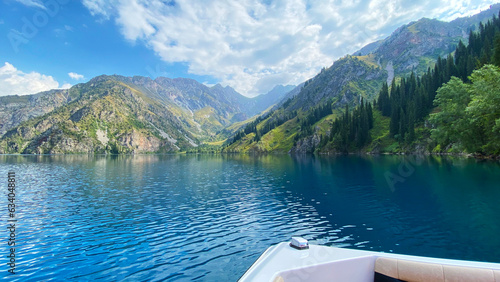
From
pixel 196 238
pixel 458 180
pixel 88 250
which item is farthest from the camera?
pixel 458 180

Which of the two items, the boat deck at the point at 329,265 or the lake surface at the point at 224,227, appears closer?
the boat deck at the point at 329,265

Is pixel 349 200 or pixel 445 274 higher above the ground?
pixel 445 274

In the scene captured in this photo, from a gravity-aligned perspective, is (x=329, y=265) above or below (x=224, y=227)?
above

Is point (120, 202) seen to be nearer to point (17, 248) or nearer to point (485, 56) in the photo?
point (17, 248)

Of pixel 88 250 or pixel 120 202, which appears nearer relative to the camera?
pixel 88 250

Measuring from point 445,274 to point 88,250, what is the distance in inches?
939

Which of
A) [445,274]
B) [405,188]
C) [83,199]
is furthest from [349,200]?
[83,199]

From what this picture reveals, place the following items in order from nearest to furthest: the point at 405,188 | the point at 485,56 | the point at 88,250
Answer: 1. the point at 88,250
2. the point at 405,188
3. the point at 485,56

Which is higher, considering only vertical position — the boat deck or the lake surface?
the boat deck

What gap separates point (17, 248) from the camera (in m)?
20.9

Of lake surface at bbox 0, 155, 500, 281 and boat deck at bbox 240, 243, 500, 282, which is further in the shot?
lake surface at bbox 0, 155, 500, 281

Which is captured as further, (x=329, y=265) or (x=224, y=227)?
(x=224, y=227)

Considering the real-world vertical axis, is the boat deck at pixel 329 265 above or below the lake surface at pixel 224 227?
above

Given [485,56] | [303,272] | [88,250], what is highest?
[485,56]
